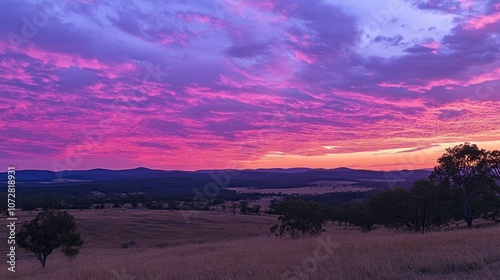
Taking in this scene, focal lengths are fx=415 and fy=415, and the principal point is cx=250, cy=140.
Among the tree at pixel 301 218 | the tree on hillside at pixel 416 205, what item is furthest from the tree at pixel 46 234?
the tree on hillside at pixel 416 205

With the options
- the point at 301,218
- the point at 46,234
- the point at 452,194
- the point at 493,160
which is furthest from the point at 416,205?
the point at 46,234

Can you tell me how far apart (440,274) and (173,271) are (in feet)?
27.9

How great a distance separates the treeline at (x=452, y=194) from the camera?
35438 millimetres

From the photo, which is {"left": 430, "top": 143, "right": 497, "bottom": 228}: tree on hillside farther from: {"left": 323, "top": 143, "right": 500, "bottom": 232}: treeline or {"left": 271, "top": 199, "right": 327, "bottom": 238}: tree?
{"left": 271, "top": 199, "right": 327, "bottom": 238}: tree

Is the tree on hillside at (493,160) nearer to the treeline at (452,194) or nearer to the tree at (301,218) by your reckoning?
the treeline at (452,194)

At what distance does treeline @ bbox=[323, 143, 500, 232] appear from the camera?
1395 inches

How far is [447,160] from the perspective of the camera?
3591cm

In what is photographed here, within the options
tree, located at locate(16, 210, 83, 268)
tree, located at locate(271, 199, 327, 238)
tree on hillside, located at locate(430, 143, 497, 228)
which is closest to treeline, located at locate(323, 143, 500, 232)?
tree on hillside, located at locate(430, 143, 497, 228)

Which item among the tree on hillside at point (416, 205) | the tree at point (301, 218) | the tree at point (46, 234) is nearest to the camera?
the tree at point (46, 234)

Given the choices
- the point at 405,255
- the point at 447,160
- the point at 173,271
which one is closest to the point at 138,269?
the point at 173,271

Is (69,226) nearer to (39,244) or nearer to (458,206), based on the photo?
(39,244)

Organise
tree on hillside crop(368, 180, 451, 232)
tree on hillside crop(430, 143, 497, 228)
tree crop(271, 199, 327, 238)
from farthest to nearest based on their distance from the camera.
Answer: tree crop(271, 199, 327, 238)
tree on hillside crop(368, 180, 451, 232)
tree on hillside crop(430, 143, 497, 228)

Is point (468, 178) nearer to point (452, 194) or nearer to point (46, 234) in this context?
point (452, 194)

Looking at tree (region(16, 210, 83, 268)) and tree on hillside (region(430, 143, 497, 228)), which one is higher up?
tree on hillside (region(430, 143, 497, 228))
